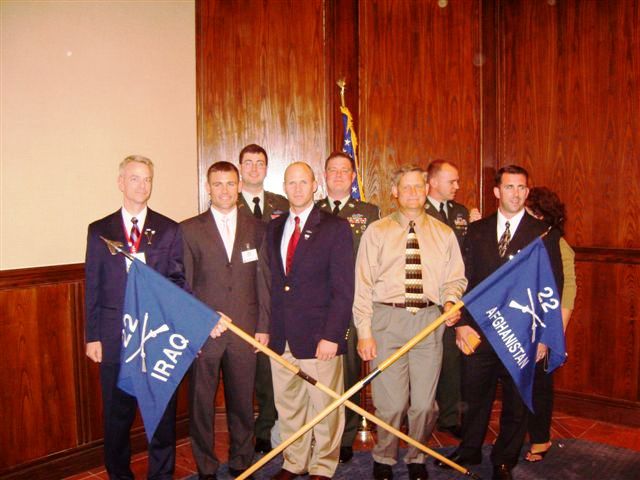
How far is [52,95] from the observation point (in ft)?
12.0

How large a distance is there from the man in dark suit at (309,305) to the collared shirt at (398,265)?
134mm

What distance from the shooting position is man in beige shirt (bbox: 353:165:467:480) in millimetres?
3299

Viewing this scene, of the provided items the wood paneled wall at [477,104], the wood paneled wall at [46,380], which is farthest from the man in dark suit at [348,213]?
the wood paneled wall at [46,380]

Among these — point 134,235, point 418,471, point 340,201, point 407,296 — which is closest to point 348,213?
point 340,201

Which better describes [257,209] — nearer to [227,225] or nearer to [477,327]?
[227,225]

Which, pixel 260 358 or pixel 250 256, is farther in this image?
pixel 260 358

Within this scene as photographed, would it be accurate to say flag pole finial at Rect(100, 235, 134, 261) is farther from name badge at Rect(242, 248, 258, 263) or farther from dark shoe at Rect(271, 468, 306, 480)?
dark shoe at Rect(271, 468, 306, 480)

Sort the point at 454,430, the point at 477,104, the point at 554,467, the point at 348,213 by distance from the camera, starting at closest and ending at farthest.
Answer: the point at 554,467
the point at 348,213
the point at 454,430
the point at 477,104

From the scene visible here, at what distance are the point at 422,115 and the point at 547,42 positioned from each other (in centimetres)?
113

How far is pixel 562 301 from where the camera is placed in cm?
353

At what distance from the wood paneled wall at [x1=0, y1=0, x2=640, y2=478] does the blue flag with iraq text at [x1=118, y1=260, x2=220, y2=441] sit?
1354 millimetres

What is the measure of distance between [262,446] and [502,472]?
1.52 meters

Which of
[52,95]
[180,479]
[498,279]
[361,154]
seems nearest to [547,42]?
[361,154]

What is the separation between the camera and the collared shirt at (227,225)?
3354mm
